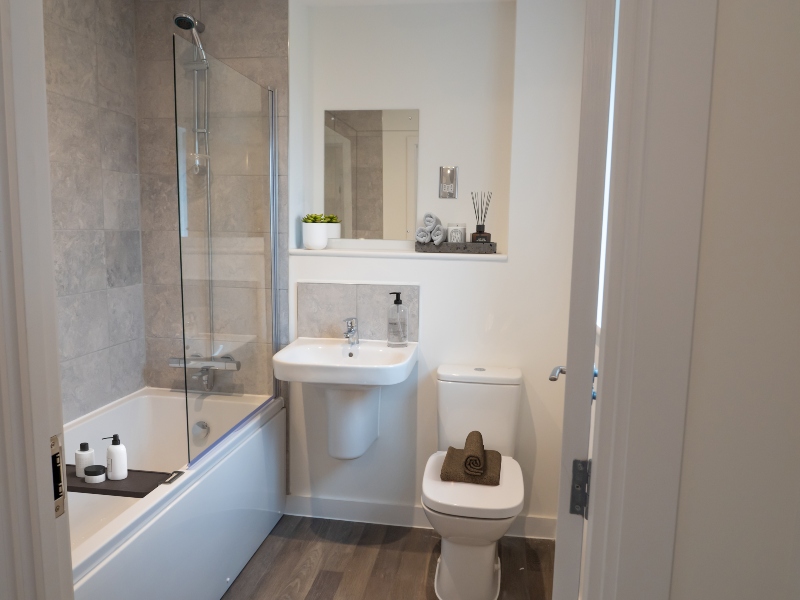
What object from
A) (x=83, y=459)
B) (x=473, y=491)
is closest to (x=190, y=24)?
(x=83, y=459)

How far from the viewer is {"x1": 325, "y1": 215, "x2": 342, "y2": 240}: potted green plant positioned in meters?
2.94

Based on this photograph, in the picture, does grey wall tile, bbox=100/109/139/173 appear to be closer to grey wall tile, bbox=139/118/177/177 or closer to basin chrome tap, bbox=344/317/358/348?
grey wall tile, bbox=139/118/177/177

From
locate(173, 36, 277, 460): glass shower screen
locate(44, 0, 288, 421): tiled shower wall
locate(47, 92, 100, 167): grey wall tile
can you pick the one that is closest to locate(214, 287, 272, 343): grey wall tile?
locate(173, 36, 277, 460): glass shower screen

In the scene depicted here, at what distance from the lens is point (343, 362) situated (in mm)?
2688

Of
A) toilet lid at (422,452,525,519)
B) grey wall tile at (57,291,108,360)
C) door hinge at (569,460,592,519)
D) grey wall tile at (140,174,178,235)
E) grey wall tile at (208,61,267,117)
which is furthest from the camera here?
grey wall tile at (140,174,178,235)

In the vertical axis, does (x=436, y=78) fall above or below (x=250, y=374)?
above

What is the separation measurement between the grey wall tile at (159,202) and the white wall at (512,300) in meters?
0.61

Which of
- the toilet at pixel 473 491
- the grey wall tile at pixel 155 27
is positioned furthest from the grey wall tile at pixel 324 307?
the grey wall tile at pixel 155 27

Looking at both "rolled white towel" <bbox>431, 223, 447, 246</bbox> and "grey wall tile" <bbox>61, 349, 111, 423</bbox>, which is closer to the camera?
"grey wall tile" <bbox>61, 349, 111, 423</bbox>

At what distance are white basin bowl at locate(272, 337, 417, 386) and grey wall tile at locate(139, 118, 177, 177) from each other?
1.06 metres

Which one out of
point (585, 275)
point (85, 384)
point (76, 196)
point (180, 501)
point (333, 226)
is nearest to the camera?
point (585, 275)

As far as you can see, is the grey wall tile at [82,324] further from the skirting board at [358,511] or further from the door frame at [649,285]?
the door frame at [649,285]

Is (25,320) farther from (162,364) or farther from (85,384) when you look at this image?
(162,364)

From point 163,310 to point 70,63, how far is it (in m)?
1.17
